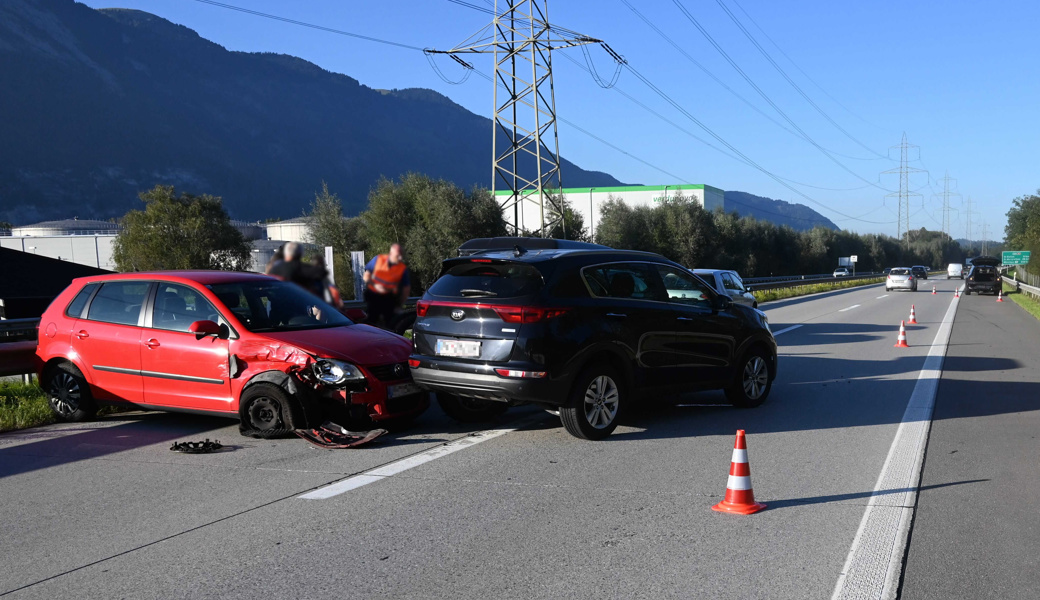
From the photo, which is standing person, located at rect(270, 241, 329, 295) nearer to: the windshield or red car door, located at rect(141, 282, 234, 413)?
the windshield

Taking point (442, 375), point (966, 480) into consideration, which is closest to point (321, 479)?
point (442, 375)

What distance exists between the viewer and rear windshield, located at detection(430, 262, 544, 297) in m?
7.51

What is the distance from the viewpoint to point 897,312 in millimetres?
28344

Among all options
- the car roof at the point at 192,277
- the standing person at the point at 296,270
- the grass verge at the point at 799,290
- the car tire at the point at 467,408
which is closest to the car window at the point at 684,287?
the car tire at the point at 467,408

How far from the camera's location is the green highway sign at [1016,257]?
5946 centimetres

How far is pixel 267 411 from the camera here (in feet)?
25.7

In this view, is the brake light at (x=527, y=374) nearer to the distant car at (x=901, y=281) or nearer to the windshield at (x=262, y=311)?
the windshield at (x=262, y=311)

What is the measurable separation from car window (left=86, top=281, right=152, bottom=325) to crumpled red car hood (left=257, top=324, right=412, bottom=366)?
1.74 metres

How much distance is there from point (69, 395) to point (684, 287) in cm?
663

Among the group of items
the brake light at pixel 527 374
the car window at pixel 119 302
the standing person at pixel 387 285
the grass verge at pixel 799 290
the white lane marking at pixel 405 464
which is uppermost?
the standing person at pixel 387 285

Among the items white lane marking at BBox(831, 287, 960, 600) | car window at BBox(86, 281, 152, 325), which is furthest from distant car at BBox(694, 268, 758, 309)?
car window at BBox(86, 281, 152, 325)

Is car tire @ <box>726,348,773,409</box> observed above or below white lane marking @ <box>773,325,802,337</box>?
above

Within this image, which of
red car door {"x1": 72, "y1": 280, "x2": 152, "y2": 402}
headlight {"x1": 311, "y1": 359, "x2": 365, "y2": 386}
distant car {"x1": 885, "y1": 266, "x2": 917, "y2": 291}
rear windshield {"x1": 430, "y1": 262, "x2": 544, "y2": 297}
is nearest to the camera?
rear windshield {"x1": 430, "y1": 262, "x2": 544, "y2": 297}

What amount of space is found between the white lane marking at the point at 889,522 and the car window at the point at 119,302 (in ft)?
22.4
